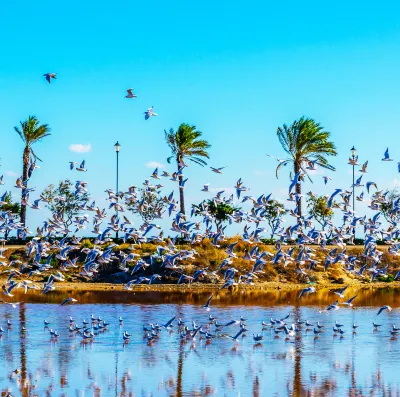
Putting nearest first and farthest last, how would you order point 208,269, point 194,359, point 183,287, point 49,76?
1. point 194,359
2. point 49,76
3. point 183,287
4. point 208,269

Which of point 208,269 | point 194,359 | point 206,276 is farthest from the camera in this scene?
point 208,269

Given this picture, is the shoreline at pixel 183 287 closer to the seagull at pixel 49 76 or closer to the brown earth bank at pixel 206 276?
the brown earth bank at pixel 206 276

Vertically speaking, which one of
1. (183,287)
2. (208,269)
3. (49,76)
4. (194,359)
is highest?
(49,76)

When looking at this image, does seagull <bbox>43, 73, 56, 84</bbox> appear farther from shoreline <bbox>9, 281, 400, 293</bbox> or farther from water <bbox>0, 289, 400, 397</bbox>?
shoreline <bbox>9, 281, 400, 293</bbox>

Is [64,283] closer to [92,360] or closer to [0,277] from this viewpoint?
[0,277]

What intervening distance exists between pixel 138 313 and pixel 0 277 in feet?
57.3

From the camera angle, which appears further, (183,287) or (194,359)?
(183,287)

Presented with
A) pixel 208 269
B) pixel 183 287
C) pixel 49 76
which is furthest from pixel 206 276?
pixel 49 76

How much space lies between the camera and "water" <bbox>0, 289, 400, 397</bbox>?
2028 cm

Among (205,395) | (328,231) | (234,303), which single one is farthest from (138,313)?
(205,395)

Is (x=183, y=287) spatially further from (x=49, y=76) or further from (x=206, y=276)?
(x=49, y=76)

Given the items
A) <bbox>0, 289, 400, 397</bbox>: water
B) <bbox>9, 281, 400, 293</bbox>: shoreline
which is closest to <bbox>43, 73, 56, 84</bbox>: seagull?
<bbox>0, 289, 400, 397</bbox>: water

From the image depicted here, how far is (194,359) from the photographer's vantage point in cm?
2388

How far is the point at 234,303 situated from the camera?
3869 centimetres
